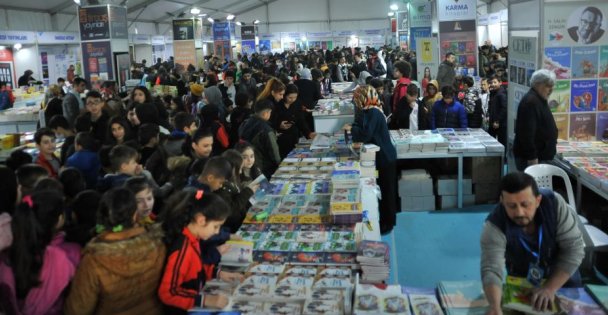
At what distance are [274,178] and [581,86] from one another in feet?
11.4

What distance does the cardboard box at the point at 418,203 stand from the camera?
21.7 ft

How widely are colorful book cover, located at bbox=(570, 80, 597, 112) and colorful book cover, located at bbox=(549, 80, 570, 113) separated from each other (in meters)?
0.05

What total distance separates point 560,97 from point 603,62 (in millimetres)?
552

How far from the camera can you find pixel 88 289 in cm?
248

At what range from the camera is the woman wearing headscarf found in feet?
17.8

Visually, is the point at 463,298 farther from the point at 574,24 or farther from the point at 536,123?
the point at 574,24

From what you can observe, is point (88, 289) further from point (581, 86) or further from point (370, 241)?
point (581, 86)

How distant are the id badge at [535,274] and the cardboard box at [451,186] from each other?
3.83 meters

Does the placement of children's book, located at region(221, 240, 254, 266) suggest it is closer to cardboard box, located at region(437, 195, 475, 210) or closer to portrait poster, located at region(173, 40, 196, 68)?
cardboard box, located at region(437, 195, 475, 210)

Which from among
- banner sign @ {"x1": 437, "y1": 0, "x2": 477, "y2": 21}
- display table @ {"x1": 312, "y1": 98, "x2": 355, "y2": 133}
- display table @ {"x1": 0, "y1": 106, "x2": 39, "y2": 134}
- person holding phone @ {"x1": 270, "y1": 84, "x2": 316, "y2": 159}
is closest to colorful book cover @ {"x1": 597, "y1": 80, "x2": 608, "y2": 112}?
display table @ {"x1": 312, "y1": 98, "x2": 355, "y2": 133}

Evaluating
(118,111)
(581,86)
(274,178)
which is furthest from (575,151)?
(118,111)

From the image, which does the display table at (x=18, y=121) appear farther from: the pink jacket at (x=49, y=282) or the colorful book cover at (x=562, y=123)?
the colorful book cover at (x=562, y=123)

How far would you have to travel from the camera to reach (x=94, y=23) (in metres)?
11.3

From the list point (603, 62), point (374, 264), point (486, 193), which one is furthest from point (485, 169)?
point (374, 264)
